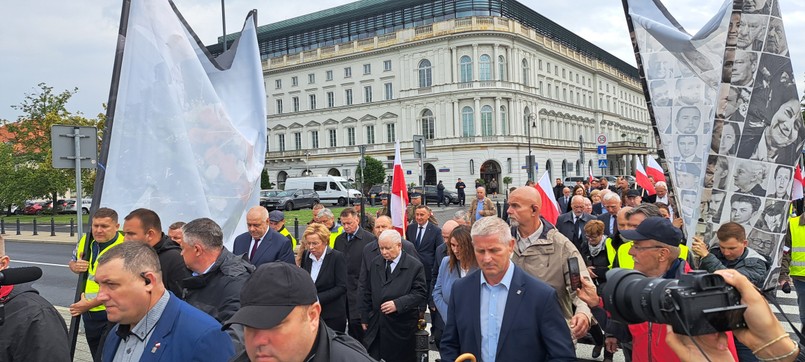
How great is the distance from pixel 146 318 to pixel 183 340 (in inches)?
8.3

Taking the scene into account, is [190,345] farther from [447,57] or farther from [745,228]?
[447,57]

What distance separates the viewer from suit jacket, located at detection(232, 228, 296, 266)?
6.74 metres

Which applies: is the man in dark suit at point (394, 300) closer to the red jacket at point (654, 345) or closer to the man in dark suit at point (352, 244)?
the man in dark suit at point (352, 244)

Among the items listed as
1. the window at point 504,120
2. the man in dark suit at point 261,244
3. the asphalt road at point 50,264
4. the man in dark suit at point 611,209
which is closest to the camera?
the man in dark suit at point 261,244

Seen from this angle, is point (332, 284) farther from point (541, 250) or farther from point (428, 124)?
point (428, 124)

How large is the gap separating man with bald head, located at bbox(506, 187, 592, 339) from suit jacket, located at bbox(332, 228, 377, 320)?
2526 millimetres

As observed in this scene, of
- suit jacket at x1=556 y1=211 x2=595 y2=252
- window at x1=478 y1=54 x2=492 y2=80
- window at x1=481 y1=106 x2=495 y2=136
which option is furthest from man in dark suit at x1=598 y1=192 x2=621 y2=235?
window at x1=478 y1=54 x2=492 y2=80

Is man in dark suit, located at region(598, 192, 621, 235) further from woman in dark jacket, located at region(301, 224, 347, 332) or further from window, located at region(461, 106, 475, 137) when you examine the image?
Result: window, located at region(461, 106, 475, 137)

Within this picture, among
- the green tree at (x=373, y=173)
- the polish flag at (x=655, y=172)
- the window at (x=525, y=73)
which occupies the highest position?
the window at (x=525, y=73)

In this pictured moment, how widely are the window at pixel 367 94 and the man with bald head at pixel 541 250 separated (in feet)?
202

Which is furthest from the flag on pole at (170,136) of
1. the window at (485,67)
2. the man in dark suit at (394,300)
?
the window at (485,67)

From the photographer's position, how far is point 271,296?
2.04 metres

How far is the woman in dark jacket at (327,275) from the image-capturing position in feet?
20.4

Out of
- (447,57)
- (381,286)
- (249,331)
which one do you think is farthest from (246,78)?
(447,57)
